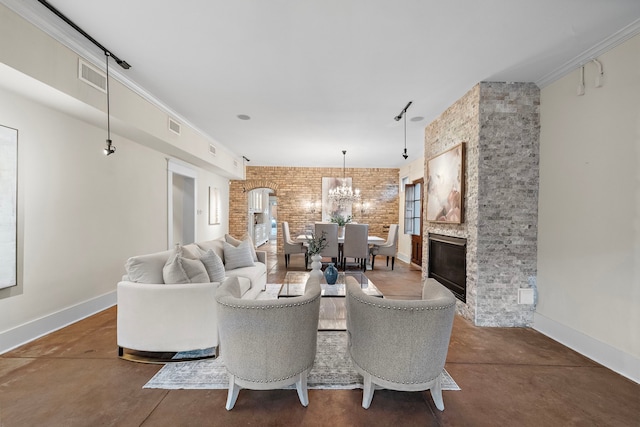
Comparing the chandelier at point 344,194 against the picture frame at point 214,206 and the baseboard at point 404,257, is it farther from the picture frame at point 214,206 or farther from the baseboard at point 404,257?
the picture frame at point 214,206

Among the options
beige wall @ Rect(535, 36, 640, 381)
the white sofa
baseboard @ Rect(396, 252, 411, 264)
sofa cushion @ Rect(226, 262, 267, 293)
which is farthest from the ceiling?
baseboard @ Rect(396, 252, 411, 264)

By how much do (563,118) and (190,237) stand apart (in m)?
6.51

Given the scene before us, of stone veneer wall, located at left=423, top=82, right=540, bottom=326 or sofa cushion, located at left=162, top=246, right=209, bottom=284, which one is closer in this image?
sofa cushion, located at left=162, top=246, right=209, bottom=284

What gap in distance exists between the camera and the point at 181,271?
230 cm

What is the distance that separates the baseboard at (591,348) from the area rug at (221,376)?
1.38 metres

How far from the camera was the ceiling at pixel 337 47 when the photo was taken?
1954mm

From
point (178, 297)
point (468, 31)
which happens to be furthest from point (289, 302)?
point (468, 31)

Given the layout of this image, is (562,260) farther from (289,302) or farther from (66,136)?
(66,136)

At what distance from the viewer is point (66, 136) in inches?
115

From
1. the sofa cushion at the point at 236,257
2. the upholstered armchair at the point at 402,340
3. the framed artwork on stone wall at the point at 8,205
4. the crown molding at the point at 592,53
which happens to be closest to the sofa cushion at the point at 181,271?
the sofa cushion at the point at 236,257

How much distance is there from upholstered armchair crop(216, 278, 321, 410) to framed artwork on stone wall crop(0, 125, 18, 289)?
7.37ft

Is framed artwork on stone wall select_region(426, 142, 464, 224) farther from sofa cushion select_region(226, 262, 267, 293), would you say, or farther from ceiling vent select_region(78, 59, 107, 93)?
ceiling vent select_region(78, 59, 107, 93)

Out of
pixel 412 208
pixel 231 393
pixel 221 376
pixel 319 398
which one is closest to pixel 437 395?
pixel 319 398

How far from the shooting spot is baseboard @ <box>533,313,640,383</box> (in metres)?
2.07
